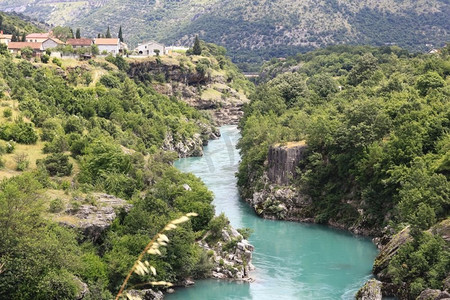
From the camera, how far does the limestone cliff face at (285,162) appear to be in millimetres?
59219

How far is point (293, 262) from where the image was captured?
45.4 m

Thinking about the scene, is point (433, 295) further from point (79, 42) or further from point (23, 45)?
point (79, 42)

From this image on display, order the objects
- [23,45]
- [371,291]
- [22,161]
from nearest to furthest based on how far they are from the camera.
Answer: [371,291]
[22,161]
[23,45]

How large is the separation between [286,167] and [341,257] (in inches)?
569

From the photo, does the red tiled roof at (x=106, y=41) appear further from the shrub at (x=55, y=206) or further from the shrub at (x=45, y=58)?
the shrub at (x=55, y=206)

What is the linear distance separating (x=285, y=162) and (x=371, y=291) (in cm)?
2315

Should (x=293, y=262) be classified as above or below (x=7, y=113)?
below

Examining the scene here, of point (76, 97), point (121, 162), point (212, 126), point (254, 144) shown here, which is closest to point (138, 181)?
point (121, 162)

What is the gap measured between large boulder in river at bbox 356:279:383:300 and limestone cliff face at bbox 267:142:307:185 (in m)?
21.1

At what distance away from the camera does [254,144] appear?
68312 millimetres

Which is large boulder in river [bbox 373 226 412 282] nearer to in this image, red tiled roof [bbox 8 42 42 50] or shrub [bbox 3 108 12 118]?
shrub [bbox 3 108 12 118]

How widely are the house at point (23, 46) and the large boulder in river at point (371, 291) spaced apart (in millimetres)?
67913

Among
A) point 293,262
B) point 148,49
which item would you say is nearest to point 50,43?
point 148,49

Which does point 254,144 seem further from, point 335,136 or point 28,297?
point 28,297
